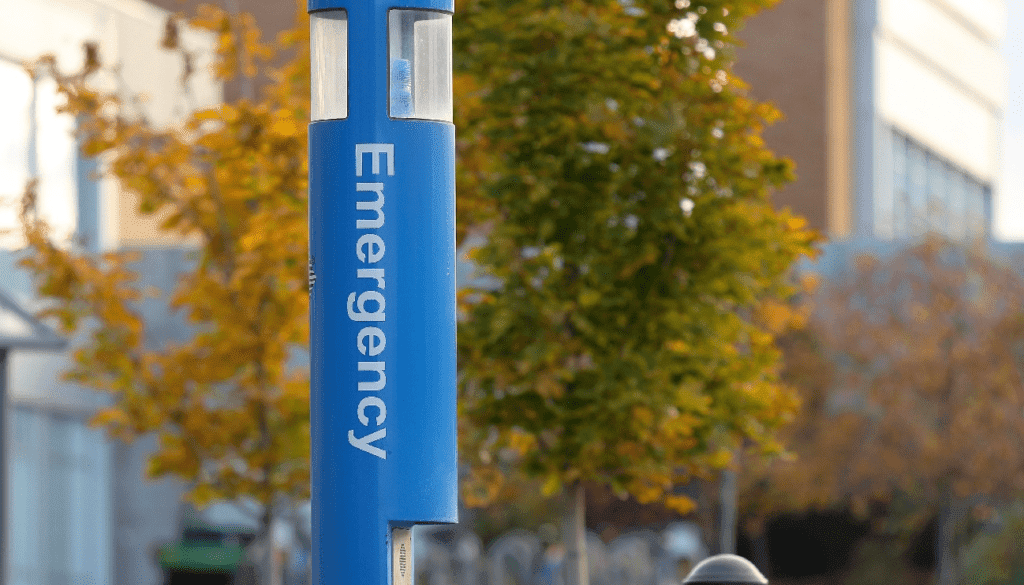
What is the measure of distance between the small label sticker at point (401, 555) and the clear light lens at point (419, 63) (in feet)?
4.67

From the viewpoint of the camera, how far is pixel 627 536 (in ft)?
103

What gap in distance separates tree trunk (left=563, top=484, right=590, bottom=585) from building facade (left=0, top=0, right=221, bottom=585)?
33.9ft

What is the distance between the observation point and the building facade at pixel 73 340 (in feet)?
71.4

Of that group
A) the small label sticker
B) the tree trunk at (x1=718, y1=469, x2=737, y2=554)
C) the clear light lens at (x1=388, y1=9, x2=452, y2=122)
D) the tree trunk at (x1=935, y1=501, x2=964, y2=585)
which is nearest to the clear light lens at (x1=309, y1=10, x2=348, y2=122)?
the clear light lens at (x1=388, y1=9, x2=452, y2=122)

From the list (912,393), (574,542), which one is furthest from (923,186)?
(574,542)

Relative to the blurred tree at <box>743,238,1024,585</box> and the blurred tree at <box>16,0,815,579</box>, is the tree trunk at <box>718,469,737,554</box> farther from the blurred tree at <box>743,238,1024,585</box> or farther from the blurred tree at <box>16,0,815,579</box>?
the blurred tree at <box>16,0,815,579</box>

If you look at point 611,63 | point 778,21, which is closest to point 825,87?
point 778,21

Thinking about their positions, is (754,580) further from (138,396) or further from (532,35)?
(138,396)

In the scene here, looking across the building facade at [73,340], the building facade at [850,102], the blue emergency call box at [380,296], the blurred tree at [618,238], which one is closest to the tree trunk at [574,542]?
the blurred tree at [618,238]

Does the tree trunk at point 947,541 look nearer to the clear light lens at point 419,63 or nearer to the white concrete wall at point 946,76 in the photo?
the clear light lens at point 419,63

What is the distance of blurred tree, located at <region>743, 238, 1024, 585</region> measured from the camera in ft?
89.7

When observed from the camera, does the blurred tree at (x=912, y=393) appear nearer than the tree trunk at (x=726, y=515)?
No

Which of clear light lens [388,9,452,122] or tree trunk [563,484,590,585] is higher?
clear light lens [388,9,452,122]

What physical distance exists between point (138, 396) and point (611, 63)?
6.33m
